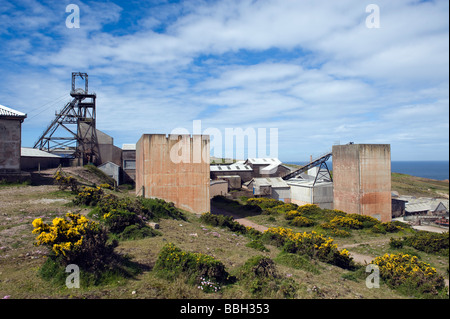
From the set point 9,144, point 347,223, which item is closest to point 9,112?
point 9,144

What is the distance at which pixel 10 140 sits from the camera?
19.8 meters

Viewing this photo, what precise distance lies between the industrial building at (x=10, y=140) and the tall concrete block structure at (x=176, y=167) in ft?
29.1

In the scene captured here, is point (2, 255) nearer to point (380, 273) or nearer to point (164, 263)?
point (164, 263)

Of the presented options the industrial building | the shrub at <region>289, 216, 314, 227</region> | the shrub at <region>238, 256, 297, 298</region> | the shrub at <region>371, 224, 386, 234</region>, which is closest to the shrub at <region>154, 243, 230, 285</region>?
the shrub at <region>238, 256, 297, 298</region>

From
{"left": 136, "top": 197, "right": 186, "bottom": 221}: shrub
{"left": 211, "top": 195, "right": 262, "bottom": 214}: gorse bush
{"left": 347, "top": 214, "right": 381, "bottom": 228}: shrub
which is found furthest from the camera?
{"left": 211, "top": 195, "right": 262, "bottom": 214}: gorse bush

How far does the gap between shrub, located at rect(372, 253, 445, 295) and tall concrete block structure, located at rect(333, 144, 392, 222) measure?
58.2 feet

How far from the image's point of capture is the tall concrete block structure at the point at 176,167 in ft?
70.2

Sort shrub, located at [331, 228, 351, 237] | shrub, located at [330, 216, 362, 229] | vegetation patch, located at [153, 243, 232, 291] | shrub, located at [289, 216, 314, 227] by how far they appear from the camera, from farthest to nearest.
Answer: shrub, located at [289, 216, 314, 227] → shrub, located at [330, 216, 362, 229] → shrub, located at [331, 228, 351, 237] → vegetation patch, located at [153, 243, 232, 291]

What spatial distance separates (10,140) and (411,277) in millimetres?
24903

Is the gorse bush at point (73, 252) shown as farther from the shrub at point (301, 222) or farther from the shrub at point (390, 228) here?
the shrub at point (390, 228)

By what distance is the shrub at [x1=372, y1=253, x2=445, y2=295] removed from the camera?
882 cm

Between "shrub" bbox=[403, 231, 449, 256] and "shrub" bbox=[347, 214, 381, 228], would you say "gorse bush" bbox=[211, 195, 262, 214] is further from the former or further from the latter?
"shrub" bbox=[403, 231, 449, 256]

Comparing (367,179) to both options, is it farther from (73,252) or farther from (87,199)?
(73,252)
